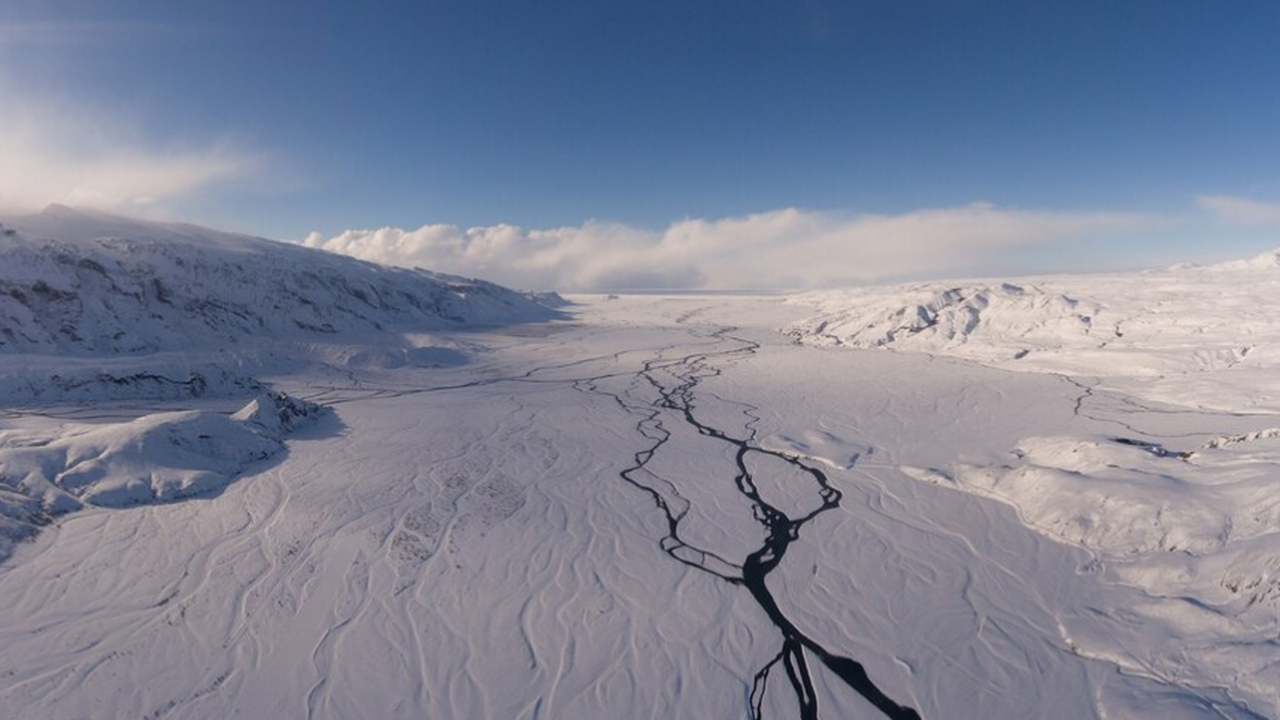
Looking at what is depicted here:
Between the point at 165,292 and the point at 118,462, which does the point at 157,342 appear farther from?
the point at 118,462

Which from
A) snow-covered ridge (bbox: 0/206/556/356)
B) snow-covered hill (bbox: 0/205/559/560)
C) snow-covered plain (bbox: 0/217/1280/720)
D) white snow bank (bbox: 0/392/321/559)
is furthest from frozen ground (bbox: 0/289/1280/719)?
snow-covered ridge (bbox: 0/206/556/356)

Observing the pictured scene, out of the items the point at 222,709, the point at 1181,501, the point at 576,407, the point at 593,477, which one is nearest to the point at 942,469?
the point at 1181,501

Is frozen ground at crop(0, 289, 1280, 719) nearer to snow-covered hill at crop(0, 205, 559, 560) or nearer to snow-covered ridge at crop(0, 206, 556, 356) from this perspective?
snow-covered hill at crop(0, 205, 559, 560)

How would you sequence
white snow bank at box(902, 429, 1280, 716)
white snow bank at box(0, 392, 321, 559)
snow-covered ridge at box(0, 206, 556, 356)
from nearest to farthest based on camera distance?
white snow bank at box(902, 429, 1280, 716), white snow bank at box(0, 392, 321, 559), snow-covered ridge at box(0, 206, 556, 356)

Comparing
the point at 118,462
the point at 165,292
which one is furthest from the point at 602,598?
the point at 165,292

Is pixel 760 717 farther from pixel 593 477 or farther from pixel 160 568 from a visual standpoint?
pixel 160 568

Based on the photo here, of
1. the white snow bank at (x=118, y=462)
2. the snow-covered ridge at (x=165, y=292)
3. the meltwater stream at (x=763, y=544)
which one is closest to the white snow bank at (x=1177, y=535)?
the meltwater stream at (x=763, y=544)
